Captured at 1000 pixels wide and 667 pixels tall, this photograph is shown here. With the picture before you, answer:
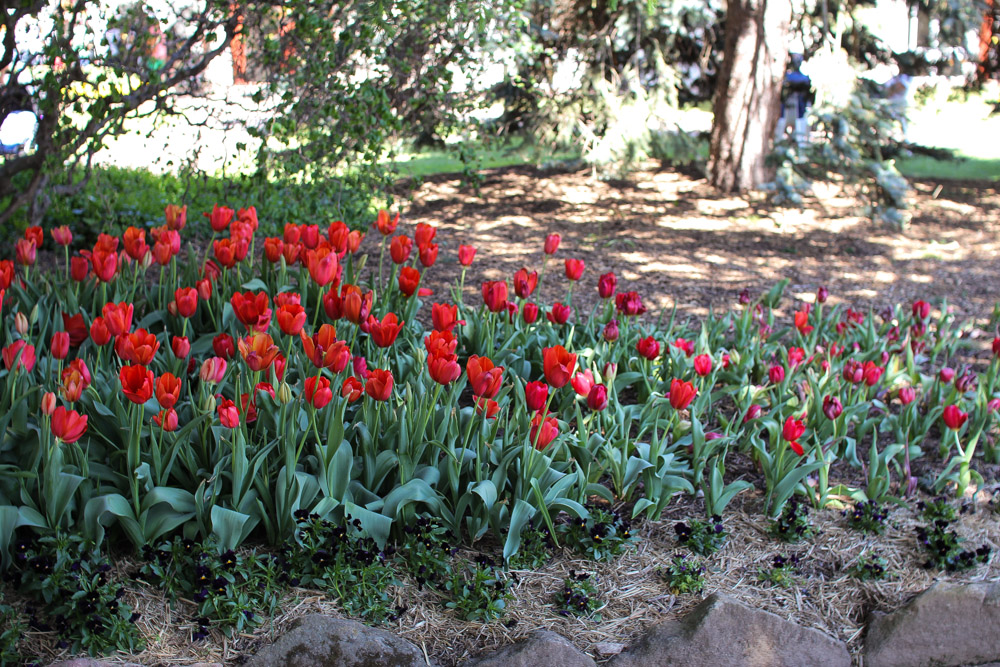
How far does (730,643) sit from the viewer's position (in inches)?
87.0

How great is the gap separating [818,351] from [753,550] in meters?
1.11

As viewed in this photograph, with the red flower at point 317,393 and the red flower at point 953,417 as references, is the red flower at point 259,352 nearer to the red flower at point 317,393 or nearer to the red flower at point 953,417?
the red flower at point 317,393

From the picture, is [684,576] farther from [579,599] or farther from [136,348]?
[136,348]

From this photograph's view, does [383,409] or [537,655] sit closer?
[537,655]

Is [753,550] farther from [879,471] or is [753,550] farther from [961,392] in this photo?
[961,392]

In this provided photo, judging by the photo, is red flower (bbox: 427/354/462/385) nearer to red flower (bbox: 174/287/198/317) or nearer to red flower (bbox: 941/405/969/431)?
red flower (bbox: 174/287/198/317)

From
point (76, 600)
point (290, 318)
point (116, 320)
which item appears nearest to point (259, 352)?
point (290, 318)

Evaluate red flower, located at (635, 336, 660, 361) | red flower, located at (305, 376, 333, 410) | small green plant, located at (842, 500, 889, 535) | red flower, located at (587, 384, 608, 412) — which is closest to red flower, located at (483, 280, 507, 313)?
red flower, located at (635, 336, 660, 361)

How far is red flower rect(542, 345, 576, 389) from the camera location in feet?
7.29

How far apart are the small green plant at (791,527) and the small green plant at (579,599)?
666 mm

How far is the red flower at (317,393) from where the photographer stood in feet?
6.85

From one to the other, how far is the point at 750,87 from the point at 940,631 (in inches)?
209

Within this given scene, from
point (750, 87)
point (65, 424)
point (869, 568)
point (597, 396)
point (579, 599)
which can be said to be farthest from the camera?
point (750, 87)

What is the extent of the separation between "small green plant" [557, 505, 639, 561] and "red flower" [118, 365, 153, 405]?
119 centimetres
